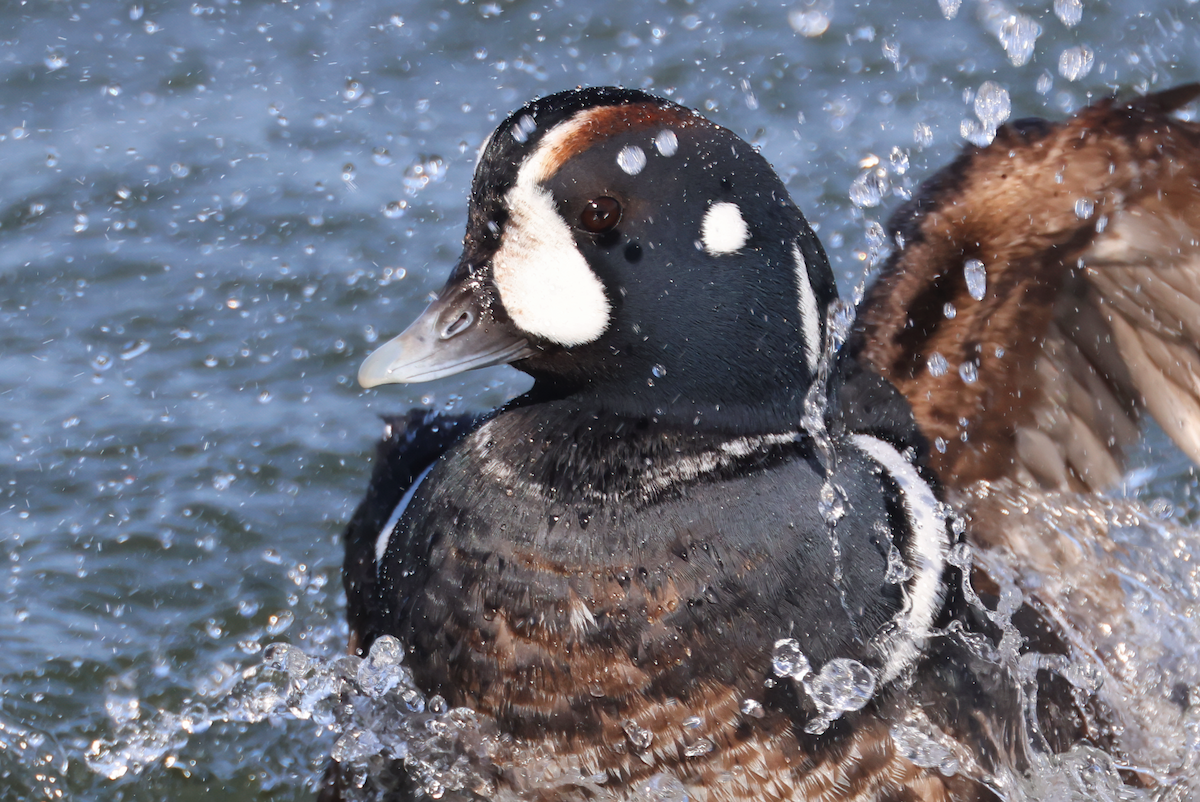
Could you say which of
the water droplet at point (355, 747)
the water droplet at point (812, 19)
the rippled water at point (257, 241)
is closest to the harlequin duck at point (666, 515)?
the water droplet at point (355, 747)

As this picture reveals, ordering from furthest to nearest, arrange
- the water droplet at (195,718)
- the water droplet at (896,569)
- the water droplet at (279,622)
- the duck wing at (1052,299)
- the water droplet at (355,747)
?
the water droplet at (279,622), the water droplet at (195,718), the duck wing at (1052,299), the water droplet at (355,747), the water droplet at (896,569)

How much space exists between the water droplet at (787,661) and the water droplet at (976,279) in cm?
104

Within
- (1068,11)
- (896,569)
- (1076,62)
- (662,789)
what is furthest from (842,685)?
(1068,11)

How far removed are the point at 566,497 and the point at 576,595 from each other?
0.51 feet

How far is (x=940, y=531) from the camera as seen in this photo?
2299mm

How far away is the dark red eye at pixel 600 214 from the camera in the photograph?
194 centimetres

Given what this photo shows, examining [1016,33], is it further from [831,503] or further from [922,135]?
[831,503]

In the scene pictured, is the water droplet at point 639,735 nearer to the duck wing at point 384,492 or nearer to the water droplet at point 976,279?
the duck wing at point 384,492

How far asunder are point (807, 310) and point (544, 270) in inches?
16.7

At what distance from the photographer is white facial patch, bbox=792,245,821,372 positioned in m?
2.04

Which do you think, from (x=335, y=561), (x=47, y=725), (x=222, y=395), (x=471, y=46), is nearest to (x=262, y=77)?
(x=471, y=46)

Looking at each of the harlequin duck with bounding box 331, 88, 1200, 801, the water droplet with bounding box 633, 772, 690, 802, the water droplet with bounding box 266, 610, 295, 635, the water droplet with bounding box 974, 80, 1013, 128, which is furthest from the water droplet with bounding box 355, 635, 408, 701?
the water droplet with bounding box 974, 80, 1013, 128

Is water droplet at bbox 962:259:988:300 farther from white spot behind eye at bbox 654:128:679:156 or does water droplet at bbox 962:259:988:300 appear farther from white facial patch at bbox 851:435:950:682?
white spot behind eye at bbox 654:128:679:156

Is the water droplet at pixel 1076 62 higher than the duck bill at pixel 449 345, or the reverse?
the duck bill at pixel 449 345
